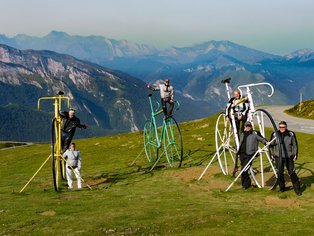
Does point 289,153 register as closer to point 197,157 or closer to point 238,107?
point 238,107

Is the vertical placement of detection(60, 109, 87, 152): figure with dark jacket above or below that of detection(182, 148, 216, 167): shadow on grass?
above

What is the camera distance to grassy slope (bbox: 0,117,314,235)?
15.1 meters

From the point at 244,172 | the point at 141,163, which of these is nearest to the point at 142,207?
the point at 244,172

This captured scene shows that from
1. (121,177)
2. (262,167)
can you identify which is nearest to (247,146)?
(262,167)

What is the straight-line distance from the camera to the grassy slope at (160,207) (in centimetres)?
1509

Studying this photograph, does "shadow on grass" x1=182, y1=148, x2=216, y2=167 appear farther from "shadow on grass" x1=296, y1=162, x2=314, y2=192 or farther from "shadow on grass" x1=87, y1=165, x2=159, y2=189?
"shadow on grass" x1=296, y1=162, x2=314, y2=192

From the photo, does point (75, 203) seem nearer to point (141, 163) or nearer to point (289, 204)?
point (289, 204)

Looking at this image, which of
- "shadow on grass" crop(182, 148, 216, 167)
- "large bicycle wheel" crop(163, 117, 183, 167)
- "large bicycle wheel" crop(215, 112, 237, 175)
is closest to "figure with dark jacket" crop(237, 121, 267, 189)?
"large bicycle wheel" crop(215, 112, 237, 175)

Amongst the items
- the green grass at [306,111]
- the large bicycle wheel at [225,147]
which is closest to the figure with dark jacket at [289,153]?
the large bicycle wheel at [225,147]

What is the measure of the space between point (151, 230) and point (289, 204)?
7.60 meters

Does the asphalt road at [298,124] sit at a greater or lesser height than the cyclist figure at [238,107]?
lesser

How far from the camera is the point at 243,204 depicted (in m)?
19.1

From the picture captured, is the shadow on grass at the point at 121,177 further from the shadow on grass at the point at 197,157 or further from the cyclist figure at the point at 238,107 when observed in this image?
the cyclist figure at the point at 238,107

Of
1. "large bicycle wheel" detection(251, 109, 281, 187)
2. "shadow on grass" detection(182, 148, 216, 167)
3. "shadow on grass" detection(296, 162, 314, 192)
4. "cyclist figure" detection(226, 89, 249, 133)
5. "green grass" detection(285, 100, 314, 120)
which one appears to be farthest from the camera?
"green grass" detection(285, 100, 314, 120)
